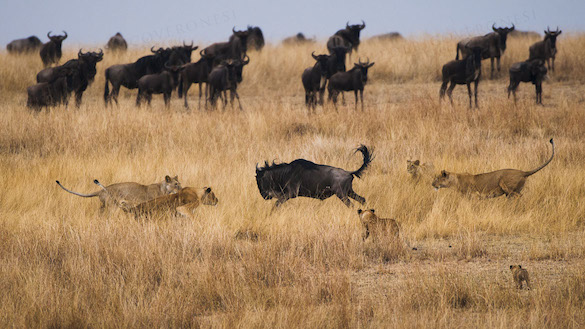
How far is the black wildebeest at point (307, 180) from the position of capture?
236 inches

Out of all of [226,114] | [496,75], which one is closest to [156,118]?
[226,114]

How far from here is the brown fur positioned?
18.1 feet

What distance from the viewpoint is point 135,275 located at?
14.1ft

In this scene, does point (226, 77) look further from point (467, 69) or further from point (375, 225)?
point (375, 225)

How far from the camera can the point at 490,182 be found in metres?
6.33

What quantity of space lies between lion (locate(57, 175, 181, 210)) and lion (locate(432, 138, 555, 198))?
2.45 metres

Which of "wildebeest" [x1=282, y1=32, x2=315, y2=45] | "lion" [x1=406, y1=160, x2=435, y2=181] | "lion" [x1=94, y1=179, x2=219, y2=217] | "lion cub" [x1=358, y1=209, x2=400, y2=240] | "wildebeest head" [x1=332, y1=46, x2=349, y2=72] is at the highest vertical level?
"wildebeest head" [x1=332, y1=46, x2=349, y2=72]

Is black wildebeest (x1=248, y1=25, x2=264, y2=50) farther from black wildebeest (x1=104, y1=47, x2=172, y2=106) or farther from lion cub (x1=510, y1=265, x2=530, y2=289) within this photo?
lion cub (x1=510, y1=265, x2=530, y2=289)

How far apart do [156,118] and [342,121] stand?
3.09m

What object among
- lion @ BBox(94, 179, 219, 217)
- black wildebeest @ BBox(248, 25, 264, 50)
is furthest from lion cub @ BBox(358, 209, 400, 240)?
black wildebeest @ BBox(248, 25, 264, 50)

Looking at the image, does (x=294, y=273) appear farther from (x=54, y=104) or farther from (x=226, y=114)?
(x=54, y=104)

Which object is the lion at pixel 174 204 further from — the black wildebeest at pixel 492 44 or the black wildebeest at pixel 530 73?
the black wildebeest at pixel 492 44

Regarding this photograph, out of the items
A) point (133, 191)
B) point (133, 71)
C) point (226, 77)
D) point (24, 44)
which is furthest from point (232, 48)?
point (133, 191)

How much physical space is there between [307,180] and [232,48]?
15.2 metres
